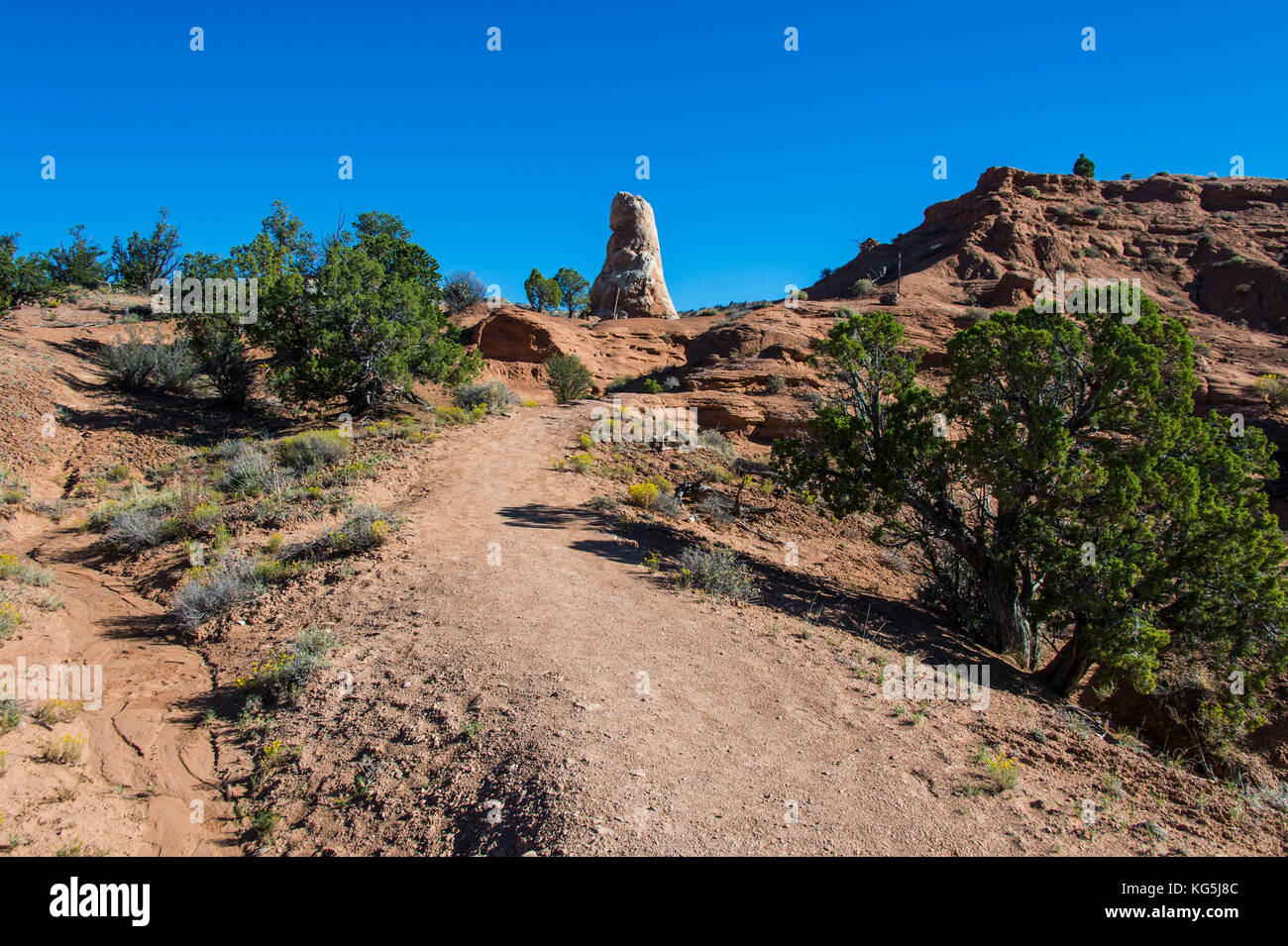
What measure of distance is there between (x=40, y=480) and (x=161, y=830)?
38.2 feet

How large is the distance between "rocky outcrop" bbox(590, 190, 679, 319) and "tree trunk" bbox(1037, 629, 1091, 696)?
112 feet

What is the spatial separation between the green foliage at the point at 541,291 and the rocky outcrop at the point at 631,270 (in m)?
2.46

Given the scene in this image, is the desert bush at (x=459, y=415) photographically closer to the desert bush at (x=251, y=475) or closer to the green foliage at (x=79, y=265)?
the desert bush at (x=251, y=475)

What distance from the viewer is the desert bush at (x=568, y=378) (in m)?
24.9

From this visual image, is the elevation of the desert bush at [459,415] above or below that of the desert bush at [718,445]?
above

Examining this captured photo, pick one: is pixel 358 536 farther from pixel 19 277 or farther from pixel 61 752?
pixel 19 277

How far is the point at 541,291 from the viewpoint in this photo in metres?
41.8

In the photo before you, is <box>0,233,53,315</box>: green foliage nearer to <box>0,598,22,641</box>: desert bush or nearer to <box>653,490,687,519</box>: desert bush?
<box>0,598,22,641</box>: desert bush

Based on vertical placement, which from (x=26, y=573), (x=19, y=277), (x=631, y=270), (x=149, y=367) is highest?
(x=631, y=270)

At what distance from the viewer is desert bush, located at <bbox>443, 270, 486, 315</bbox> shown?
3656 centimetres

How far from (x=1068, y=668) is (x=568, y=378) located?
20.0 metres

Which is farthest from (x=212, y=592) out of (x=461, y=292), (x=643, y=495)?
(x=461, y=292)

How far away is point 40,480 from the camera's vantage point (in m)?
12.3

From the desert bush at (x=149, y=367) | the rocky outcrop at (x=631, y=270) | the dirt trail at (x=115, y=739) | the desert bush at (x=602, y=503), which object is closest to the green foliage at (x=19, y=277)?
the desert bush at (x=149, y=367)
